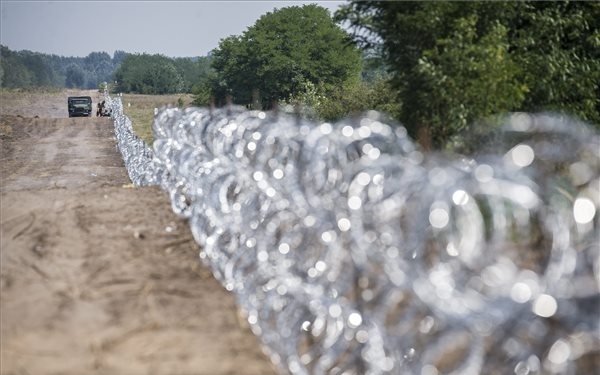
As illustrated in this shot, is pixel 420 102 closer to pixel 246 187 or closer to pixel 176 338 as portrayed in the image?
pixel 246 187

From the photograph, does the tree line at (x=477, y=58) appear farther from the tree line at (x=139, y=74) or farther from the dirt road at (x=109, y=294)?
the tree line at (x=139, y=74)

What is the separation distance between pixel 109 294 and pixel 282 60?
55615mm

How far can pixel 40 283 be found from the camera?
6598 millimetres

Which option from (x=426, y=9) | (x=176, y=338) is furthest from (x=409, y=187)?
(x=426, y=9)

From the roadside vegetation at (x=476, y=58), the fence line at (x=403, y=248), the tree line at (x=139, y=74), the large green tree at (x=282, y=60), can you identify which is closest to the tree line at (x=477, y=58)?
the roadside vegetation at (x=476, y=58)

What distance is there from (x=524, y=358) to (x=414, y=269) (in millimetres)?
723

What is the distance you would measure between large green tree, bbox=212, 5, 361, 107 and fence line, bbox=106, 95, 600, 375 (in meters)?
51.8

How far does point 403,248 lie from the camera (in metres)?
4.11

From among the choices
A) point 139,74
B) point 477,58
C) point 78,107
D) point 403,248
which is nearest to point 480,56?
point 477,58

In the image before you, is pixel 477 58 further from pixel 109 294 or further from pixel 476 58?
pixel 109 294

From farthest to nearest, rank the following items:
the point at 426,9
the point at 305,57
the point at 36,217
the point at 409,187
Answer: the point at 305,57 < the point at 426,9 < the point at 36,217 < the point at 409,187

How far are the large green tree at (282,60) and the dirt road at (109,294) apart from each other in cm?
4972

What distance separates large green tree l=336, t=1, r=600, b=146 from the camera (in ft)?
42.7

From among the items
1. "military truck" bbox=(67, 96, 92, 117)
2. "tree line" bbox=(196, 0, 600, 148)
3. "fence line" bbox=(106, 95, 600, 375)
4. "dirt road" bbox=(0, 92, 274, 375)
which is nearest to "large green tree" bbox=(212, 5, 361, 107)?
"military truck" bbox=(67, 96, 92, 117)
